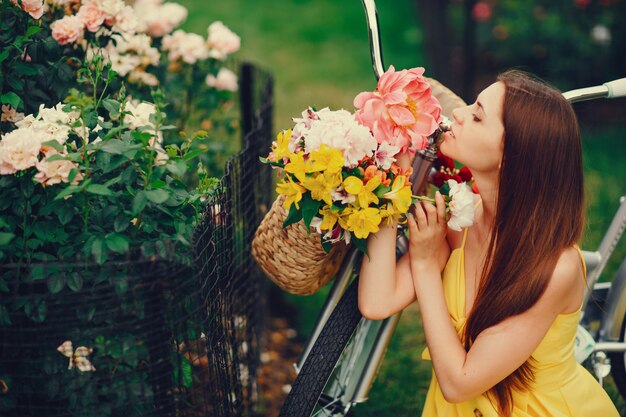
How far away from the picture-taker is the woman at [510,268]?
186 centimetres

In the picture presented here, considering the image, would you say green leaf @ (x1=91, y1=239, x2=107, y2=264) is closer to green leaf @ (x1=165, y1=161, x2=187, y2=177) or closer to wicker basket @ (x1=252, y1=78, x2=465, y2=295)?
A: green leaf @ (x1=165, y1=161, x2=187, y2=177)

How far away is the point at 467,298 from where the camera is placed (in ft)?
6.79

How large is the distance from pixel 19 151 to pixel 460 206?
1.07m

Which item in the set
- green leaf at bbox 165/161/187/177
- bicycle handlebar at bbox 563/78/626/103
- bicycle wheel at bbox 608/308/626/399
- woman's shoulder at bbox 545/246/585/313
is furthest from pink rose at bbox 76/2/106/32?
bicycle wheel at bbox 608/308/626/399

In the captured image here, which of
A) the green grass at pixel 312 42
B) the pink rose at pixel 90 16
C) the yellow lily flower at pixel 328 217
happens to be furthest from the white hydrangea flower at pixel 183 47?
the green grass at pixel 312 42

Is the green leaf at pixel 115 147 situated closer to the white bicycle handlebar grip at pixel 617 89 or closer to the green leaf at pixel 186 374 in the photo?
the green leaf at pixel 186 374

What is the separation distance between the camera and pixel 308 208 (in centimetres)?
170

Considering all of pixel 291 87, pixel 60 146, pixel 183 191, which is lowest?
pixel 291 87

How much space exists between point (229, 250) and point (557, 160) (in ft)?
3.13

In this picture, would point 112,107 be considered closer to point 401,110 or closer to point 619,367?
point 401,110

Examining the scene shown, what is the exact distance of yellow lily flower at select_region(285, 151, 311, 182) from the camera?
1.65m

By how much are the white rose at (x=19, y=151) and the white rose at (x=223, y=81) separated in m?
1.72

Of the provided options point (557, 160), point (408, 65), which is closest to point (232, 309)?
point (557, 160)

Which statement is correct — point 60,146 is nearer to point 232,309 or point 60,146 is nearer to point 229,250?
point 229,250
